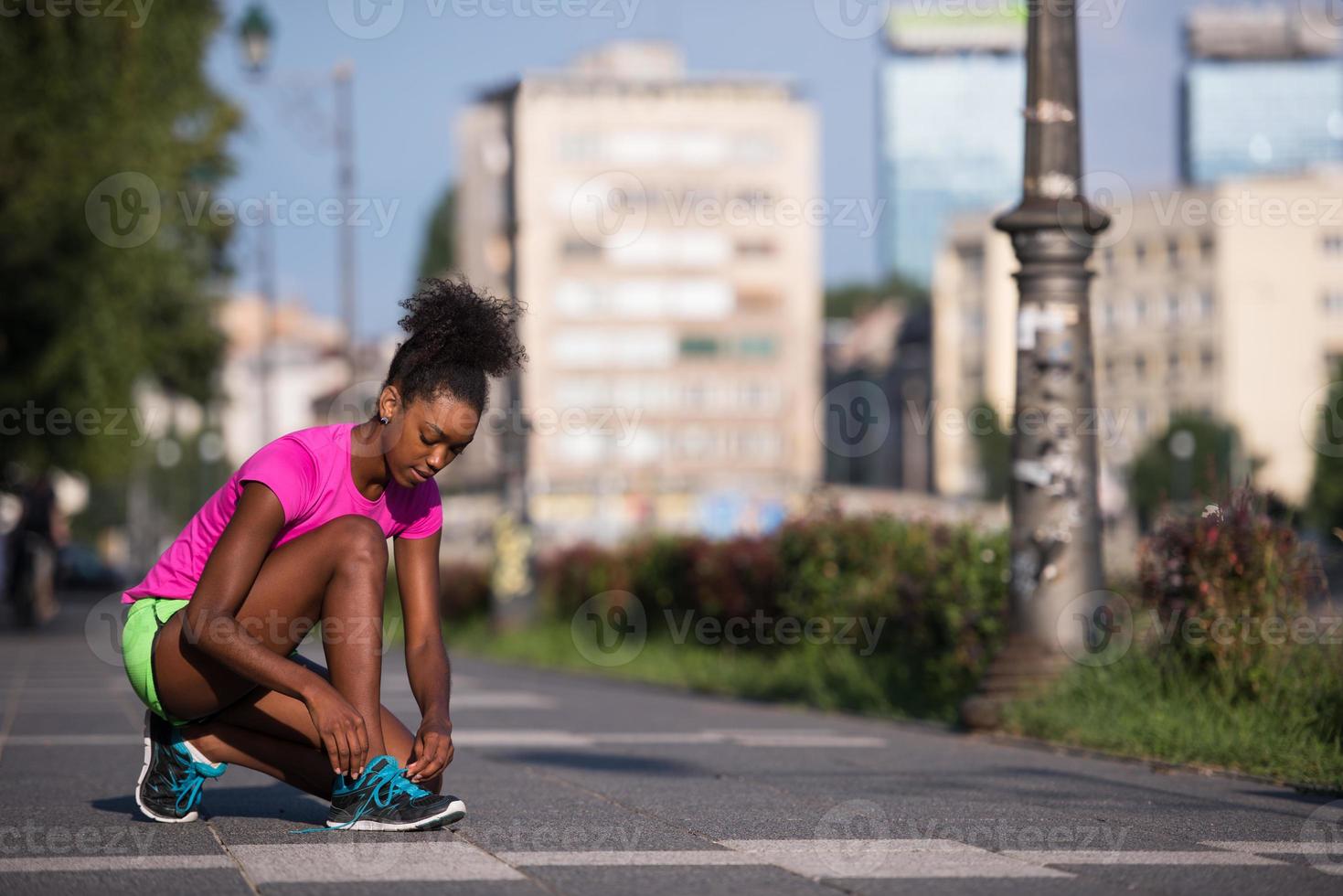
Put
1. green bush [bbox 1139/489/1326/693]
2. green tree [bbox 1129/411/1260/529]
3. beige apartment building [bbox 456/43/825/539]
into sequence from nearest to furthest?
green bush [bbox 1139/489/1326/693] < green tree [bbox 1129/411/1260/529] < beige apartment building [bbox 456/43/825/539]

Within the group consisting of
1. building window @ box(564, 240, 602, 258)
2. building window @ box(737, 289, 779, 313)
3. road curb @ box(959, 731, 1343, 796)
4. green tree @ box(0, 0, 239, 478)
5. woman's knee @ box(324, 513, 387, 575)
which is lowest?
road curb @ box(959, 731, 1343, 796)

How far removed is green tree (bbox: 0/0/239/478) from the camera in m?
25.2

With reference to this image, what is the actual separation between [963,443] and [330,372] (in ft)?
162

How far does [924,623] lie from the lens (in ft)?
44.0

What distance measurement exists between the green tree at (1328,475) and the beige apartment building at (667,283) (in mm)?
33636

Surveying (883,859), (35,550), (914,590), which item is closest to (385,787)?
(883,859)

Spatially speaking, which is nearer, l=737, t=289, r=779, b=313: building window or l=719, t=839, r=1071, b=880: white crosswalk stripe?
l=719, t=839, r=1071, b=880: white crosswalk stripe

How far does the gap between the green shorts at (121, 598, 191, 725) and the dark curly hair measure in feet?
3.16

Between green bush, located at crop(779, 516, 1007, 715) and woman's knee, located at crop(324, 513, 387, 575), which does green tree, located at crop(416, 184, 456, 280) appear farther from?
woman's knee, located at crop(324, 513, 387, 575)

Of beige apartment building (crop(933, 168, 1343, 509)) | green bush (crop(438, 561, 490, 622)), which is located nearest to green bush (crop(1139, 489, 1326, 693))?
green bush (crop(438, 561, 490, 622))

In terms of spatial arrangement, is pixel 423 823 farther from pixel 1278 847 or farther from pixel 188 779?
pixel 1278 847

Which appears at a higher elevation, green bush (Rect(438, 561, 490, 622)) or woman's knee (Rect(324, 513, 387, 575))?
woman's knee (Rect(324, 513, 387, 575))

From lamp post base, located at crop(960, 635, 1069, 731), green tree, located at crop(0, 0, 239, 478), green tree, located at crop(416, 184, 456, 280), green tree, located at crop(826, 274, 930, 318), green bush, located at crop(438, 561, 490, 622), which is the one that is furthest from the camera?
green tree, located at crop(826, 274, 930, 318)

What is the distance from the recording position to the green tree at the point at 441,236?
4990 inches
